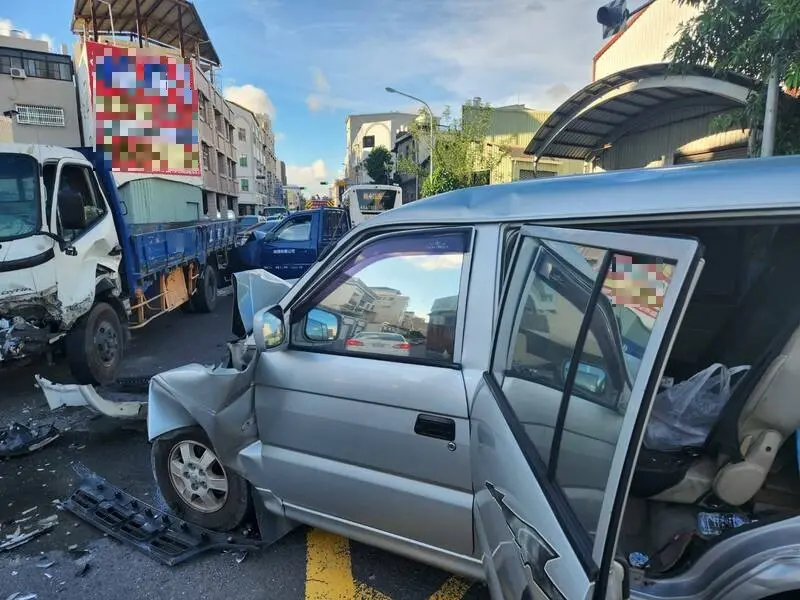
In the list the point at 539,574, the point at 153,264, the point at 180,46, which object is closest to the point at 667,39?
the point at 153,264

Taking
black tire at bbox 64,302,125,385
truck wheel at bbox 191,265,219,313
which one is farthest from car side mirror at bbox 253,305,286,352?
truck wheel at bbox 191,265,219,313

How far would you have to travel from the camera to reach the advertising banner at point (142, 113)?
624 inches

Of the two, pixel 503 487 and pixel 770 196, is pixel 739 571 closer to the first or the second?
pixel 503 487

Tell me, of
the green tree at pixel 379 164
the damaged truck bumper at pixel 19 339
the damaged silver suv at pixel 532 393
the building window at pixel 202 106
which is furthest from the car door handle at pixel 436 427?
the green tree at pixel 379 164

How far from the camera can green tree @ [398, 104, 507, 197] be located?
25.6 metres

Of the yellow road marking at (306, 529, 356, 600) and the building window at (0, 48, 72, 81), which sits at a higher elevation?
the building window at (0, 48, 72, 81)

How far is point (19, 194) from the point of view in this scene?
511cm

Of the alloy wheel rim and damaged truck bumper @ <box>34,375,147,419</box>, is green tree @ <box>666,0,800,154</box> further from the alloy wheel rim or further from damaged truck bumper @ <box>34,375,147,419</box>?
damaged truck bumper @ <box>34,375,147,419</box>

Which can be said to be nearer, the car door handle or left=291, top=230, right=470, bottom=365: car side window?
the car door handle

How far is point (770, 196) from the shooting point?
1337mm

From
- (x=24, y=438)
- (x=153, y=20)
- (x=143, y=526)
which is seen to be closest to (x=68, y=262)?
(x=24, y=438)

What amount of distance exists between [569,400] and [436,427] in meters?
0.83

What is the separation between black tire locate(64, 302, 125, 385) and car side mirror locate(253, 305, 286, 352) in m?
3.86

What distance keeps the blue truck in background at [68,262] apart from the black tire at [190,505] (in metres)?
2.57
